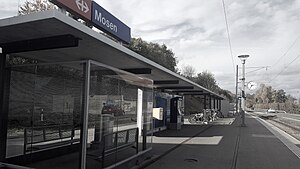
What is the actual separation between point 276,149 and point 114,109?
297 inches

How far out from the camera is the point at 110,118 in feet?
24.4

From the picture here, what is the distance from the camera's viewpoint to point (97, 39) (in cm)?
584

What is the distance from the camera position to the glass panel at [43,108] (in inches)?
295

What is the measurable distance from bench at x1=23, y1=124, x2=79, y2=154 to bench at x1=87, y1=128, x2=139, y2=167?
1.25 metres

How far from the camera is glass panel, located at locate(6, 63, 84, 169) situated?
24.6 ft

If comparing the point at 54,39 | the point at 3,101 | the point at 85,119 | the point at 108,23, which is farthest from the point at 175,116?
the point at 54,39

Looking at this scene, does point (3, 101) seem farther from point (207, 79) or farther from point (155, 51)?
point (207, 79)

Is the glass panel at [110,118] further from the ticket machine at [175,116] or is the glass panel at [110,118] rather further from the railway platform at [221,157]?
the ticket machine at [175,116]

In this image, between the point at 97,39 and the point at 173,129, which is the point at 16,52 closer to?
the point at 97,39

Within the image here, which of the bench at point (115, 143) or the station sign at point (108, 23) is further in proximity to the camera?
the station sign at point (108, 23)

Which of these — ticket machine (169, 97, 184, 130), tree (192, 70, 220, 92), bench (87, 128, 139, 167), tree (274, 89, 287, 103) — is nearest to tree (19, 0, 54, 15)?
ticket machine (169, 97, 184, 130)

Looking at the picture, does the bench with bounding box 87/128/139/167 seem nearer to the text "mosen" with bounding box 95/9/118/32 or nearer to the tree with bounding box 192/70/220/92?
the text "mosen" with bounding box 95/9/118/32

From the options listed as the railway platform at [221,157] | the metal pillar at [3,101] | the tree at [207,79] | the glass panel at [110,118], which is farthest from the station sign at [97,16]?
the tree at [207,79]

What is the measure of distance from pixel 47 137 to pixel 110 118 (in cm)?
189
